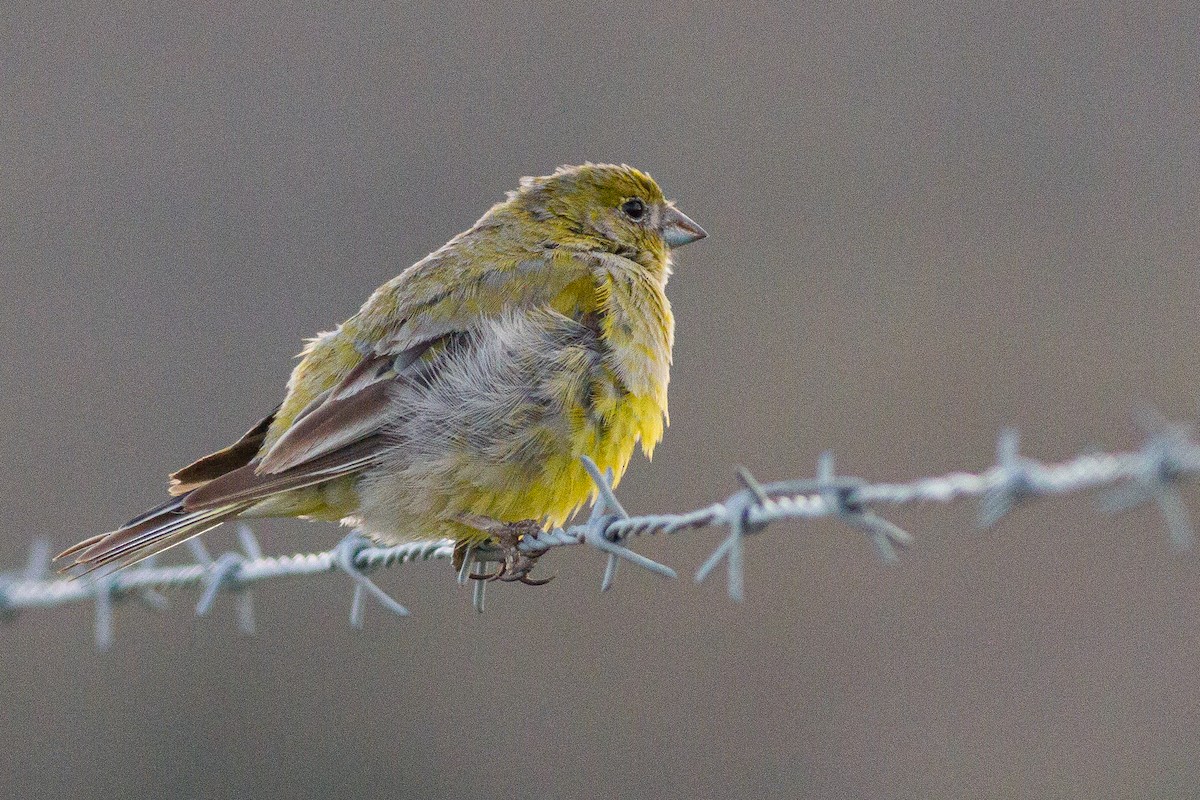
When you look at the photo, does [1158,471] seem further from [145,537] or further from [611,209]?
[611,209]

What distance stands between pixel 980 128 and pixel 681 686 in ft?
28.1

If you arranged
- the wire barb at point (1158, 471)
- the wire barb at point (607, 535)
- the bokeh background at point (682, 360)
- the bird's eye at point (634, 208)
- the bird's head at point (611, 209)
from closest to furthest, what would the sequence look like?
the wire barb at point (1158, 471) → the wire barb at point (607, 535) → the bird's head at point (611, 209) → the bird's eye at point (634, 208) → the bokeh background at point (682, 360)

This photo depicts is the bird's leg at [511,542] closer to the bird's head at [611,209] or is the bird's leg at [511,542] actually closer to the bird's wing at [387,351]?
the bird's wing at [387,351]

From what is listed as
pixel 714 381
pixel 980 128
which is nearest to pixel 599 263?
pixel 714 381

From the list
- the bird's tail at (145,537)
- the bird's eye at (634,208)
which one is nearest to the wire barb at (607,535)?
the bird's tail at (145,537)

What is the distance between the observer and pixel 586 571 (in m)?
13.2

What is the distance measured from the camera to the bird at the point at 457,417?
215 inches

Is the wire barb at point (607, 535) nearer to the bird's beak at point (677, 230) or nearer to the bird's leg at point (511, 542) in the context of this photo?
the bird's leg at point (511, 542)

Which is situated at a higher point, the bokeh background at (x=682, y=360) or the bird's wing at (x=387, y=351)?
the bokeh background at (x=682, y=360)

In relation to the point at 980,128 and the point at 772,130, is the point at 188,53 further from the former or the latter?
the point at 980,128

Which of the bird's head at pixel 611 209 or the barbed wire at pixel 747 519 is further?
the bird's head at pixel 611 209

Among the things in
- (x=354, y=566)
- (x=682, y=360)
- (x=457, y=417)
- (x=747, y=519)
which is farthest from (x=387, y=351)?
(x=682, y=360)

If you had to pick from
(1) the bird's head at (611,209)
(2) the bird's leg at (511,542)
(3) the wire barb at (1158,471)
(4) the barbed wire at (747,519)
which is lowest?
(3) the wire barb at (1158,471)

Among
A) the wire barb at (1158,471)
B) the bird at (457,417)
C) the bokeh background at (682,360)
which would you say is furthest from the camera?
the bokeh background at (682,360)
